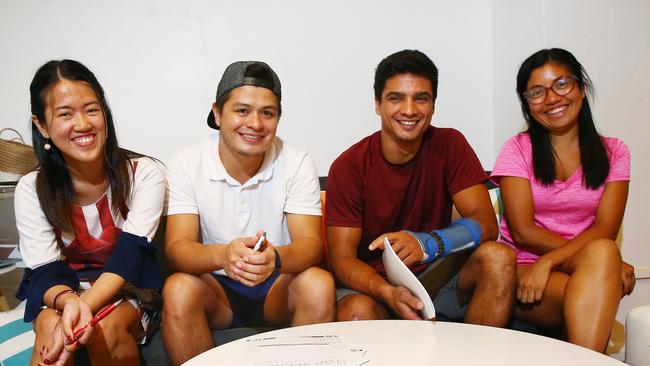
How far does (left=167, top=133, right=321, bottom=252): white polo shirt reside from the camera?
172cm

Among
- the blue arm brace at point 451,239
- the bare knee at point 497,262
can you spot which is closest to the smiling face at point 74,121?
the blue arm brace at point 451,239

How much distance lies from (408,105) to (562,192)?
68 centimetres

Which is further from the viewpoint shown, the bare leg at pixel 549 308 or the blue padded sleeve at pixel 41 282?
the bare leg at pixel 549 308

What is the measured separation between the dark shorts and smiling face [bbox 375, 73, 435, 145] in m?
0.67

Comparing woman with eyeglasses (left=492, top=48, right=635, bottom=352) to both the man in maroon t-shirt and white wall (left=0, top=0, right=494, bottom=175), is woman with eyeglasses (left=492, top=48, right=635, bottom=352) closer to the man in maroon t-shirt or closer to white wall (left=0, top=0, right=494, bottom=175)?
the man in maroon t-shirt

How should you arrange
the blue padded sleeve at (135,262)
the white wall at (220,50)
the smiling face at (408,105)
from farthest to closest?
1. the white wall at (220,50)
2. the smiling face at (408,105)
3. the blue padded sleeve at (135,262)

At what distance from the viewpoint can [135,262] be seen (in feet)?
5.05

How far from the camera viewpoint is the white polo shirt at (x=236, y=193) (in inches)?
67.6

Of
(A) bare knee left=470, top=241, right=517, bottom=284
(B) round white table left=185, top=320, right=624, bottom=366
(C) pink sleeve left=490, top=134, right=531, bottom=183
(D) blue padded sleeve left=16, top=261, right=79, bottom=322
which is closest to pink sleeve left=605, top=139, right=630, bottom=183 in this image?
(C) pink sleeve left=490, top=134, right=531, bottom=183

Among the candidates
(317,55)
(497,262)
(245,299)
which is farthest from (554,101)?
(245,299)

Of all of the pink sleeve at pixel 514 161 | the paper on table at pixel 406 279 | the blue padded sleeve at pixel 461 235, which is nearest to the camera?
the paper on table at pixel 406 279

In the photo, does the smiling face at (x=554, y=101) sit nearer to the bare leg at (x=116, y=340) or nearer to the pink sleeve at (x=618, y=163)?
the pink sleeve at (x=618, y=163)

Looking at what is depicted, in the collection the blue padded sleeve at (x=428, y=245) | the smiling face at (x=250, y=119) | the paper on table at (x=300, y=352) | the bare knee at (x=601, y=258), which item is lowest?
the paper on table at (x=300, y=352)

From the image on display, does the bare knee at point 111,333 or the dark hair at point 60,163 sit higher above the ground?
the dark hair at point 60,163
